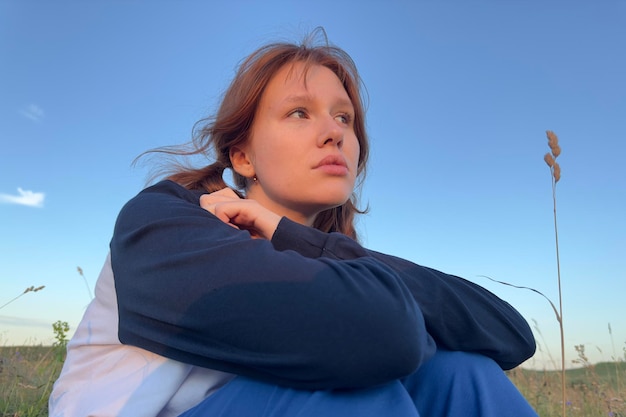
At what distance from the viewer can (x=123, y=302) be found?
148cm

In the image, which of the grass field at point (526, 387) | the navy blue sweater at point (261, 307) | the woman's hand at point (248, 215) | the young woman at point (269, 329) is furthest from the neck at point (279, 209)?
the grass field at point (526, 387)

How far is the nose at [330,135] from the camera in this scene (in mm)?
2221

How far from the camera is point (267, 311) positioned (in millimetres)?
1242

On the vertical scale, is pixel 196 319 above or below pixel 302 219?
below

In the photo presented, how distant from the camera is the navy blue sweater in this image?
1238mm

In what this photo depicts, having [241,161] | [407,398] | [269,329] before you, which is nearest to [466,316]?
[407,398]

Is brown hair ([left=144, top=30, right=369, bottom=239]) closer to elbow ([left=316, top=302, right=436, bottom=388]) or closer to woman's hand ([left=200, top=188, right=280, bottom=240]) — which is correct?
woman's hand ([left=200, top=188, right=280, bottom=240])

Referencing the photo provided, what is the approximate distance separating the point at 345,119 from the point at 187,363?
1.54 metres

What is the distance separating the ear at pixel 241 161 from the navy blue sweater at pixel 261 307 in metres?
1.01

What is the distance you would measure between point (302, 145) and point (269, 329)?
1.14 meters

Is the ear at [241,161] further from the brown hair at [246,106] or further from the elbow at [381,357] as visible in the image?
the elbow at [381,357]

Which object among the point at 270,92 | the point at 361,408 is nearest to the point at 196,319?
the point at 361,408

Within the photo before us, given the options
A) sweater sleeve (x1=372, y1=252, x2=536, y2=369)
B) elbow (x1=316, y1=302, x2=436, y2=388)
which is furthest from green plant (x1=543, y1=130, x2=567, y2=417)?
elbow (x1=316, y1=302, x2=436, y2=388)

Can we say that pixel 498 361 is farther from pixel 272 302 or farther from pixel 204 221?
pixel 204 221
